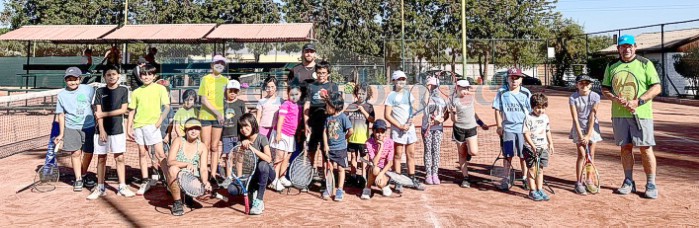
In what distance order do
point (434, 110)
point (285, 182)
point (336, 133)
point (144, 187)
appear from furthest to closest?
1. point (285, 182)
2. point (434, 110)
3. point (144, 187)
4. point (336, 133)

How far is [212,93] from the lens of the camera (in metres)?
6.03

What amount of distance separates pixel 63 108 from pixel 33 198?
113 centimetres

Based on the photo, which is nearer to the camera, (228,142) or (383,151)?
(383,151)

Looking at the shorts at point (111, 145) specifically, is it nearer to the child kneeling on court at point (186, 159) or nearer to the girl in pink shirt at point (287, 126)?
the child kneeling on court at point (186, 159)

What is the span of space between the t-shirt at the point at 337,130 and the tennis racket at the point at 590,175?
2.95 meters

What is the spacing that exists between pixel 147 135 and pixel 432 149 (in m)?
3.50

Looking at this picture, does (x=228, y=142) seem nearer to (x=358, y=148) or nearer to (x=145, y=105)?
(x=145, y=105)

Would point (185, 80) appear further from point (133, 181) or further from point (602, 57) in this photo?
point (602, 57)

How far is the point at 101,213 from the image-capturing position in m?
5.36

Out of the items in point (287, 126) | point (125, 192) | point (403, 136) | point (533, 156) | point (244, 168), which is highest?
point (287, 126)

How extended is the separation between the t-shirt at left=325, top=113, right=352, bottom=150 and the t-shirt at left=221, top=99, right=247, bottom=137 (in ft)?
3.54

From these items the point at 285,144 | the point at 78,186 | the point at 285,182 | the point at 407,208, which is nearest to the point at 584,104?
the point at 407,208

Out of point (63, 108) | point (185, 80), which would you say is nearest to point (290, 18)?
point (185, 80)

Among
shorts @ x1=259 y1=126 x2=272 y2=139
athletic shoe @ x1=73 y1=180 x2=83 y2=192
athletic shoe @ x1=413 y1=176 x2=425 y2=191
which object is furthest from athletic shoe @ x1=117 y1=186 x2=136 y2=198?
athletic shoe @ x1=413 y1=176 x2=425 y2=191
